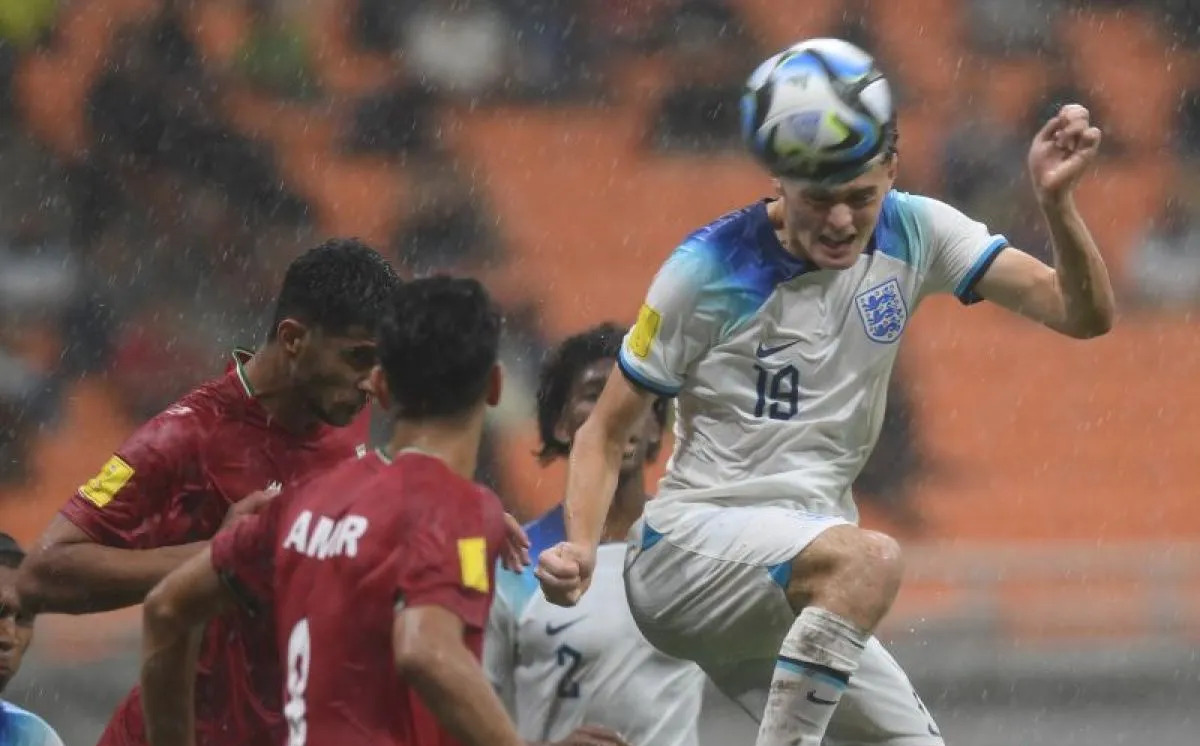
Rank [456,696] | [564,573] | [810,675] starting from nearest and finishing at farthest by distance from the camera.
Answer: [456,696], [810,675], [564,573]

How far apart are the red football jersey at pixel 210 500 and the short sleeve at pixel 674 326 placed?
766 mm

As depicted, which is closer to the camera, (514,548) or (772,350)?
(514,548)

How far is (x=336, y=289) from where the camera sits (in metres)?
4.30

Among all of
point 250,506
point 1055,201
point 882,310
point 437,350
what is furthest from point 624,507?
point 437,350

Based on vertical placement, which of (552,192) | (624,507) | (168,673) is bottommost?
(552,192)

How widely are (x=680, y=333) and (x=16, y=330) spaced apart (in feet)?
24.2

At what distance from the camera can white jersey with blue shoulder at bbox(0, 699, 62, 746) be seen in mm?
5465

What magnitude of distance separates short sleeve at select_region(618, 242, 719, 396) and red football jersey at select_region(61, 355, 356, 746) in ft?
2.51

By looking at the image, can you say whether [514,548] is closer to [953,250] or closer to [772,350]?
[772,350]

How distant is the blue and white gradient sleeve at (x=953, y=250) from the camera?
437cm

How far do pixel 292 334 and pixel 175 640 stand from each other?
1128 mm

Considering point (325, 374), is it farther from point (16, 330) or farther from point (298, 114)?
point (298, 114)

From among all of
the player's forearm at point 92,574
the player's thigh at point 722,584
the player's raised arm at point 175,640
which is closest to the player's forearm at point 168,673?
the player's raised arm at point 175,640

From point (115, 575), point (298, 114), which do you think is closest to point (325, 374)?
point (115, 575)
